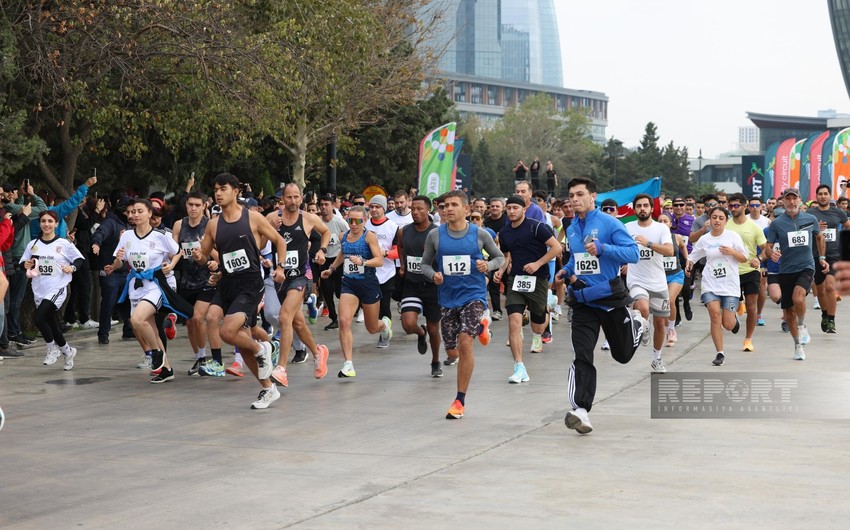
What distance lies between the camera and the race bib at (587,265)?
359 inches

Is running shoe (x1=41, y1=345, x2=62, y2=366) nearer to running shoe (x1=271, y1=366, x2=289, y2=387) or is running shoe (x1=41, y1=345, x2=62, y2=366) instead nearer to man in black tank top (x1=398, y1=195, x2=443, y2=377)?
running shoe (x1=271, y1=366, x2=289, y2=387)

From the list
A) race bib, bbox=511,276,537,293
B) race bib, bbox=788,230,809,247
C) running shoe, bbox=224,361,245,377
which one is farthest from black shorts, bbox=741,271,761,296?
running shoe, bbox=224,361,245,377

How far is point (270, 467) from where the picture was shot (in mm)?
7465

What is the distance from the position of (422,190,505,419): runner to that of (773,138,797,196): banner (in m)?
34.8

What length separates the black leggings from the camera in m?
12.7

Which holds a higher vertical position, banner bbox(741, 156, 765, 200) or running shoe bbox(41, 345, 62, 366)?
banner bbox(741, 156, 765, 200)

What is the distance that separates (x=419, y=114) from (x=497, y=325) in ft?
96.6

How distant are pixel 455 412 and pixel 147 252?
4.32 metres

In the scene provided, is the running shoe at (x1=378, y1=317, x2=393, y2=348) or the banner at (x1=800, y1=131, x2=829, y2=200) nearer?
the running shoe at (x1=378, y1=317, x2=393, y2=348)

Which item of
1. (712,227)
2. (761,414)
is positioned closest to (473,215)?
(712,227)

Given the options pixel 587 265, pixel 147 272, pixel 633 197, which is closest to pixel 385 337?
pixel 147 272

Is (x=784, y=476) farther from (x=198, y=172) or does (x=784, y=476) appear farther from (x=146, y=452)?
(x=198, y=172)

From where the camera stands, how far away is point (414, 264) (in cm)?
1227

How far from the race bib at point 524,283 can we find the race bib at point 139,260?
12.0 feet
